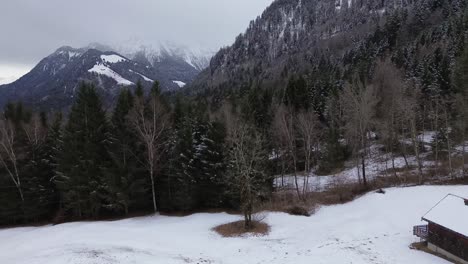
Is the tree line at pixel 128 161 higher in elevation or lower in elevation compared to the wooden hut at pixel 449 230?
higher

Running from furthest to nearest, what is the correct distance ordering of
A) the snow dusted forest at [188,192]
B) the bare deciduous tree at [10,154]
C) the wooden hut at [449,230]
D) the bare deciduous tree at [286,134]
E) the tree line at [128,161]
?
the bare deciduous tree at [286,134]
the bare deciduous tree at [10,154]
the tree line at [128,161]
the snow dusted forest at [188,192]
the wooden hut at [449,230]

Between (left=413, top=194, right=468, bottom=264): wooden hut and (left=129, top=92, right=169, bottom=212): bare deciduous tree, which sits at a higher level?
(left=129, top=92, right=169, bottom=212): bare deciduous tree

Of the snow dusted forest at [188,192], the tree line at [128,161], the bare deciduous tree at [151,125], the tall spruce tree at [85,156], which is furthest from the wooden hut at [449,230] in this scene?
the tall spruce tree at [85,156]

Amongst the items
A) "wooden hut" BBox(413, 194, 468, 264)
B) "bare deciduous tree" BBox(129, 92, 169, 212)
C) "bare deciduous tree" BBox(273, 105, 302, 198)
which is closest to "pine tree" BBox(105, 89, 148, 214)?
"bare deciduous tree" BBox(129, 92, 169, 212)

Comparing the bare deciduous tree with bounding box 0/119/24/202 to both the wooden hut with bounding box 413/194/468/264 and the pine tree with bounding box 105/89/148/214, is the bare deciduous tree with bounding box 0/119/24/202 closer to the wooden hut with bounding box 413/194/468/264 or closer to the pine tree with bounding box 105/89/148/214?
the pine tree with bounding box 105/89/148/214

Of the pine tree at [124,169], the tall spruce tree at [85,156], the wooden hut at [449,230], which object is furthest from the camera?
the tall spruce tree at [85,156]

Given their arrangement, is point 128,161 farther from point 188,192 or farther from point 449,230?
point 449,230

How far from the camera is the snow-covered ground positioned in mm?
21594

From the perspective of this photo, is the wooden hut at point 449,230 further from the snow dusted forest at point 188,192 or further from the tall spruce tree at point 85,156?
the tall spruce tree at point 85,156

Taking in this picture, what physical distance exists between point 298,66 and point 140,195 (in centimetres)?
13486

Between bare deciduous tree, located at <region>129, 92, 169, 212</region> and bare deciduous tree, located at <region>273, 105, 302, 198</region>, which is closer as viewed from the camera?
bare deciduous tree, located at <region>129, 92, 169, 212</region>

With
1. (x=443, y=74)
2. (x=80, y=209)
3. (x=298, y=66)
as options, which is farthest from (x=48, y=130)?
(x=298, y=66)

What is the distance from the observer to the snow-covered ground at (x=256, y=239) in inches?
850

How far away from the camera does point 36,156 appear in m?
38.2
